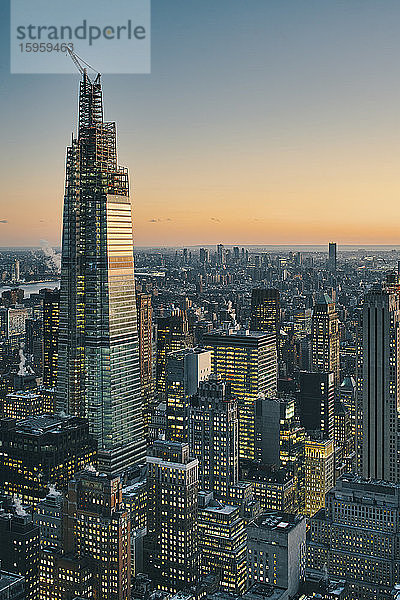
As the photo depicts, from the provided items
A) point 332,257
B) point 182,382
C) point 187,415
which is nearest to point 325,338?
point 332,257

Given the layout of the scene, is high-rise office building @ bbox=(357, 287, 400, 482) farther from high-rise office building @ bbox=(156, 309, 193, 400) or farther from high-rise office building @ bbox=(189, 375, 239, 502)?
high-rise office building @ bbox=(156, 309, 193, 400)

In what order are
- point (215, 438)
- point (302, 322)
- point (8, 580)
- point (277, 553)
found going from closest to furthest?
point (8, 580) < point (277, 553) < point (215, 438) < point (302, 322)

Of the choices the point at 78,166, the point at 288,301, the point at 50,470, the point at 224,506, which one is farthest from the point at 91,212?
the point at 288,301

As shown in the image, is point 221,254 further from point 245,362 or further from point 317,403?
point 317,403

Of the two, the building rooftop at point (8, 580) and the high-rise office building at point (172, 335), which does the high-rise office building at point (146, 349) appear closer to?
the high-rise office building at point (172, 335)

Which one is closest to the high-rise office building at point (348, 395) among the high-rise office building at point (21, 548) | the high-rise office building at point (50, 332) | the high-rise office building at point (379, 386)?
the high-rise office building at point (379, 386)

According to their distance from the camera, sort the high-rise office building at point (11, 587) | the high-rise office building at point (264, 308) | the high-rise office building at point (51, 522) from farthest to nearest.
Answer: the high-rise office building at point (264, 308) → the high-rise office building at point (51, 522) → the high-rise office building at point (11, 587)
